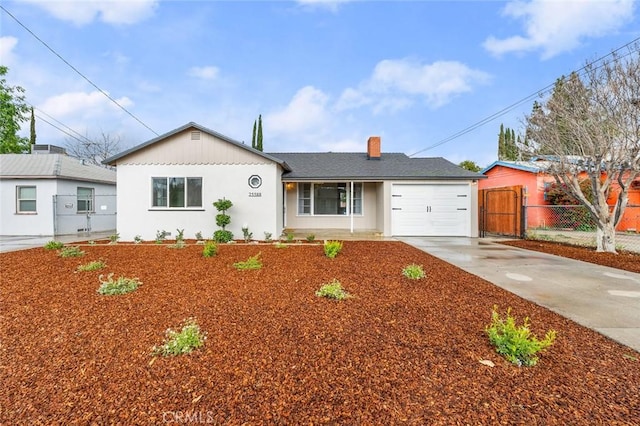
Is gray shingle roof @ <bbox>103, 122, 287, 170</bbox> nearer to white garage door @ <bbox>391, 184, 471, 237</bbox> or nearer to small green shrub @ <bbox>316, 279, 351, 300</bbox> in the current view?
white garage door @ <bbox>391, 184, 471, 237</bbox>

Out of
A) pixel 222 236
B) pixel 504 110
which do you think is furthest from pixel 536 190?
pixel 222 236

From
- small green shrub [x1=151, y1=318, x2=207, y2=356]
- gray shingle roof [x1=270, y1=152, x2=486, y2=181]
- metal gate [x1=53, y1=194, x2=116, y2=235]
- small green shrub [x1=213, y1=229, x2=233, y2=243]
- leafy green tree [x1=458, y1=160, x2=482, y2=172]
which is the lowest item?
small green shrub [x1=151, y1=318, x2=207, y2=356]

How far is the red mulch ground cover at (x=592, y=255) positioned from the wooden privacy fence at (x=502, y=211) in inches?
84.1

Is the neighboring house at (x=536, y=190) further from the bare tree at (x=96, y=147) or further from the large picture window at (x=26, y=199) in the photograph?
the bare tree at (x=96, y=147)

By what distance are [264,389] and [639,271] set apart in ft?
26.2

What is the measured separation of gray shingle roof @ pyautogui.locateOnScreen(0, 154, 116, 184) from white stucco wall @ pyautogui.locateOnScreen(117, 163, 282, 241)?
5.34 m

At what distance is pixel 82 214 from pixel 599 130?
20302mm

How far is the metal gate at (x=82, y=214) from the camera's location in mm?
13398

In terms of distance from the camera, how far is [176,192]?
10.9 meters

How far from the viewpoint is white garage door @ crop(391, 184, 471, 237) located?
40.1 feet

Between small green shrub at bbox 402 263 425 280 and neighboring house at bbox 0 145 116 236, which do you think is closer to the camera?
small green shrub at bbox 402 263 425 280

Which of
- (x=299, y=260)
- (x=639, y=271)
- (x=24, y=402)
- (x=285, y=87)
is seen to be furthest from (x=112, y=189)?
(x=639, y=271)

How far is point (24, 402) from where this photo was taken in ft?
6.63

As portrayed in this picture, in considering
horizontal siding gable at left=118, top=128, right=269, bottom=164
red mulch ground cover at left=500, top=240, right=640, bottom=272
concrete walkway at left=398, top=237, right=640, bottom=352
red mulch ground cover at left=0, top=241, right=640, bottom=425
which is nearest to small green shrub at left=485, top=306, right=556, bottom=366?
red mulch ground cover at left=0, top=241, right=640, bottom=425
